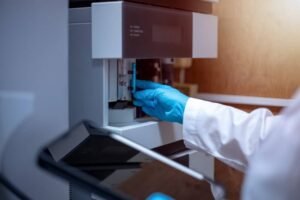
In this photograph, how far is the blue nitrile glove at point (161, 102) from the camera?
43.3 inches

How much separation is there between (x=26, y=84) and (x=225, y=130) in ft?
1.58

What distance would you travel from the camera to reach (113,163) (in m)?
0.89

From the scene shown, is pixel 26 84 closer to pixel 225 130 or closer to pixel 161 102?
pixel 161 102

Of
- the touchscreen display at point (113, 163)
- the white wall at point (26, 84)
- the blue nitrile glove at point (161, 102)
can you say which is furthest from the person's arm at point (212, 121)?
the white wall at point (26, 84)

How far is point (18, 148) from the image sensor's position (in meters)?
0.97

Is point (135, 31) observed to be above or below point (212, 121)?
above

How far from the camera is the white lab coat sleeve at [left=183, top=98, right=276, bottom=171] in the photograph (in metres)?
1.01

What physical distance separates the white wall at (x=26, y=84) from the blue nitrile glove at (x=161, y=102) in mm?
242

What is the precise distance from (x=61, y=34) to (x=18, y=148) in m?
0.28

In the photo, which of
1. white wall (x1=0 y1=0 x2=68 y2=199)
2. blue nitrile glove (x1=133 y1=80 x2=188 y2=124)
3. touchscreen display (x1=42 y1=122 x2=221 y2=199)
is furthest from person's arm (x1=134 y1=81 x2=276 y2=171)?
white wall (x1=0 y1=0 x2=68 y2=199)

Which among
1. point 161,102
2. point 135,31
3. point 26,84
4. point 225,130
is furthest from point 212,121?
point 26,84

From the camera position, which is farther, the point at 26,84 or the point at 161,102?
the point at 161,102

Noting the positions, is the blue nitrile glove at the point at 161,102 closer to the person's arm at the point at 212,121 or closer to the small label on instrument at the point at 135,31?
the person's arm at the point at 212,121

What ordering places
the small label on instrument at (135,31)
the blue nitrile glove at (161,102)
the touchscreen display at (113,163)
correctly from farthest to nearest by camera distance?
1. the blue nitrile glove at (161,102)
2. the small label on instrument at (135,31)
3. the touchscreen display at (113,163)
